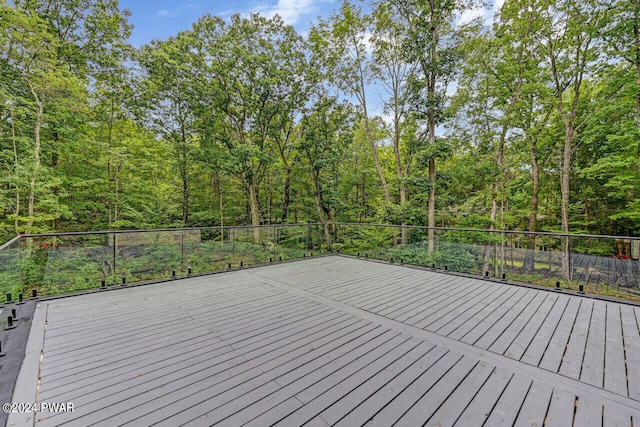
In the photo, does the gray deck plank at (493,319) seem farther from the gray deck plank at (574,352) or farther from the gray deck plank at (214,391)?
the gray deck plank at (214,391)

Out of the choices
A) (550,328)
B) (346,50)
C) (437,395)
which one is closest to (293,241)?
(550,328)

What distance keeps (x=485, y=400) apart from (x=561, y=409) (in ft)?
1.40

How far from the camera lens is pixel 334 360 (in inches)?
82.6

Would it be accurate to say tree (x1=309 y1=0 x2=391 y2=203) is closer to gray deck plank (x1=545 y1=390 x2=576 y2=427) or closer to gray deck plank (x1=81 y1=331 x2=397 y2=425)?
gray deck plank (x1=545 y1=390 x2=576 y2=427)

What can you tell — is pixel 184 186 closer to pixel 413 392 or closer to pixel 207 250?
pixel 207 250

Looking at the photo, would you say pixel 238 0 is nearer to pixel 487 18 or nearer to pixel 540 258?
pixel 487 18

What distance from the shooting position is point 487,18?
8680mm

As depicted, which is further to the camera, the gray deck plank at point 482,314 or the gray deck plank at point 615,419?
the gray deck plank at point 482,314

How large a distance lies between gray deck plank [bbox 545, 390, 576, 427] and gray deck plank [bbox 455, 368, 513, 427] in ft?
0.81

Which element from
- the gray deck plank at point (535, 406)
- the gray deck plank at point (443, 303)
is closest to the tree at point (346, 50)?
the gray deck plank at point (443, 303)

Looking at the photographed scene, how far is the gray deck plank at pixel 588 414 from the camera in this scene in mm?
1484

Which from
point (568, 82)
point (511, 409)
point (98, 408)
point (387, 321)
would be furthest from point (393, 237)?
point (568, 82)

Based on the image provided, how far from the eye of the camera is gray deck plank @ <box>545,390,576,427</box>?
1.49 m

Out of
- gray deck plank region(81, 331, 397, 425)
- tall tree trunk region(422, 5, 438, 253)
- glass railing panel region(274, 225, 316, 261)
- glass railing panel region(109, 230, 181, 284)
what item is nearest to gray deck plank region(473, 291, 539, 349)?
gray deck plank region(81, 331, 397, 425)
